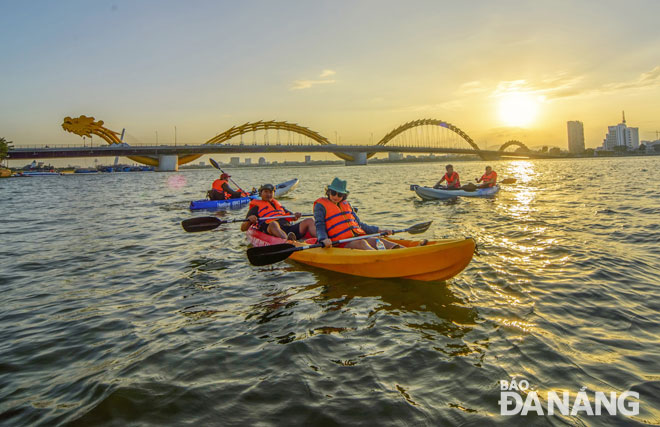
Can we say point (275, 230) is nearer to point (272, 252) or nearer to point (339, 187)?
point (272, 252)

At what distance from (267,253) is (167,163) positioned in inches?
3509

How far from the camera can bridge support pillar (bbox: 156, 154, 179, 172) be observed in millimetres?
85562

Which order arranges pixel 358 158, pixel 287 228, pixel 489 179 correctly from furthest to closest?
pixel 358 158 → pixel 489 179 → pixel 287 228

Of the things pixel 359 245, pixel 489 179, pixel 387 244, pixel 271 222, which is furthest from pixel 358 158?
pixel 359 245

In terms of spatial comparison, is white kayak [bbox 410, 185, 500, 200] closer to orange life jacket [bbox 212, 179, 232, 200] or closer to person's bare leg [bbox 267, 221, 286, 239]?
orange life jacket [bbox 212, 179, 232, 200]

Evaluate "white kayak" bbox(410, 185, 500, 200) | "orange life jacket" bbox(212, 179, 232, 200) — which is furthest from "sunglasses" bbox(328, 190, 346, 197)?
"white kayak" bbox(410, 185, 500, 200)

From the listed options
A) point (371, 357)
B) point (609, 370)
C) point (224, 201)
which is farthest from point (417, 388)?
point (224, 201)

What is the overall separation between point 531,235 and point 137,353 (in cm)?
979

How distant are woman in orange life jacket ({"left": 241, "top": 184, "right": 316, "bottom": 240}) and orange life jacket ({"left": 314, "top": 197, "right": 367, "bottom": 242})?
60.7 inches

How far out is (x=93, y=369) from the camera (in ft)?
13.2

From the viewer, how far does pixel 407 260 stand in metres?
6.05

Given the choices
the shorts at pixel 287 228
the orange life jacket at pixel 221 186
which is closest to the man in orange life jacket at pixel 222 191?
the orange life jacket at pixel 221 186

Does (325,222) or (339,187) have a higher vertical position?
(339,187)

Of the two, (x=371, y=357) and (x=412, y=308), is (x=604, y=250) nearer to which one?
(x=412, y=308)
